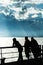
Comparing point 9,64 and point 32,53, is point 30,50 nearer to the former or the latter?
point 32,53

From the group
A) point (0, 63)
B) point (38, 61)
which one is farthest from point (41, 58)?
point (0, 63)

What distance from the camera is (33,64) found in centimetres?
1508

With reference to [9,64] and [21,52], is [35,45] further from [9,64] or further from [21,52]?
[9,64]

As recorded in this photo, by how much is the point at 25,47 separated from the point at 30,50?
506 mm

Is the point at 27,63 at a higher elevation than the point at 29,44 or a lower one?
lower

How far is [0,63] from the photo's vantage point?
551 inches

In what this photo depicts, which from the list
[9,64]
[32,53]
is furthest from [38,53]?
[9,64]

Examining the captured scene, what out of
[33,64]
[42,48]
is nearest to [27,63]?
[33,64]

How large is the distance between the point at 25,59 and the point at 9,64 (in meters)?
1.48

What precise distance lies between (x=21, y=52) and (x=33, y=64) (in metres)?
0.96

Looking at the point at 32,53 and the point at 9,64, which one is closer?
the point at 9,64

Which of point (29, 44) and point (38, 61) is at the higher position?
point (29, 44)

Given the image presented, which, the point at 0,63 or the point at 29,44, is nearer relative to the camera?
the point at 0,63

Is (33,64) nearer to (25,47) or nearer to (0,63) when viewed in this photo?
(25,47)
